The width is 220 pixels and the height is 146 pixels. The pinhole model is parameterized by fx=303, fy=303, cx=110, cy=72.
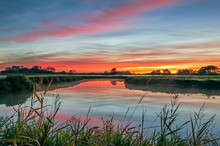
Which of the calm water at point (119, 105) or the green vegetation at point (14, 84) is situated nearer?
the calm water at point (119, 105)

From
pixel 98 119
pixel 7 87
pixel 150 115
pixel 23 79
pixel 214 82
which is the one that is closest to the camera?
pixel 98 119

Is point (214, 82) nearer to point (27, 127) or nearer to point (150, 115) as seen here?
point (150, 115)

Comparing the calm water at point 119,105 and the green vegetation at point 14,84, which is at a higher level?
the green vegetation at point 14,84

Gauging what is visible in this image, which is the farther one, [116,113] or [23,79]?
[23,79]

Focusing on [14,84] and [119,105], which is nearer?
[119,105]

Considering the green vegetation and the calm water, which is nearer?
the calm water

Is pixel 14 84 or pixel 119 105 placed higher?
pixel 14 84

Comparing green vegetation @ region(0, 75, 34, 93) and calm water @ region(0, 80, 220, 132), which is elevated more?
green vegetation @ region(0, 75, 34, 93)

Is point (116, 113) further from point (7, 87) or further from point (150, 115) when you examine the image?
point (7, 87)

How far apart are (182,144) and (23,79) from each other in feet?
89.2

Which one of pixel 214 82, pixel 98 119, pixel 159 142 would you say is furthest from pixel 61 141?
pixel 214 82

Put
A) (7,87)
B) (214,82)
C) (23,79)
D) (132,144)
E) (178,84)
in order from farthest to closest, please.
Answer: (178,84), (214,82), (23,79), (7,87), (132,144)

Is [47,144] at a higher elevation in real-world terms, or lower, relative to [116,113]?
higher

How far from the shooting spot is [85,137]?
4.41 m
